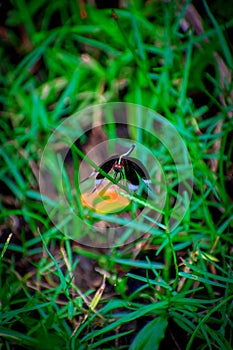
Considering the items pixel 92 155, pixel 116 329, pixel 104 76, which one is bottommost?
pixel 116 329

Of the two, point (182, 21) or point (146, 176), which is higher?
point (182, 21)

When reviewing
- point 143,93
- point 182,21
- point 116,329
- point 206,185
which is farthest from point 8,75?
point 116,329

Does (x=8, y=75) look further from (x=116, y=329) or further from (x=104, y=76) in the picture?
(x=116, y=329)

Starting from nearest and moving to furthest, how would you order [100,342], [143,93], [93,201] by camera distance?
1. [100,342]
2. [93,201]
3. [143,93]
